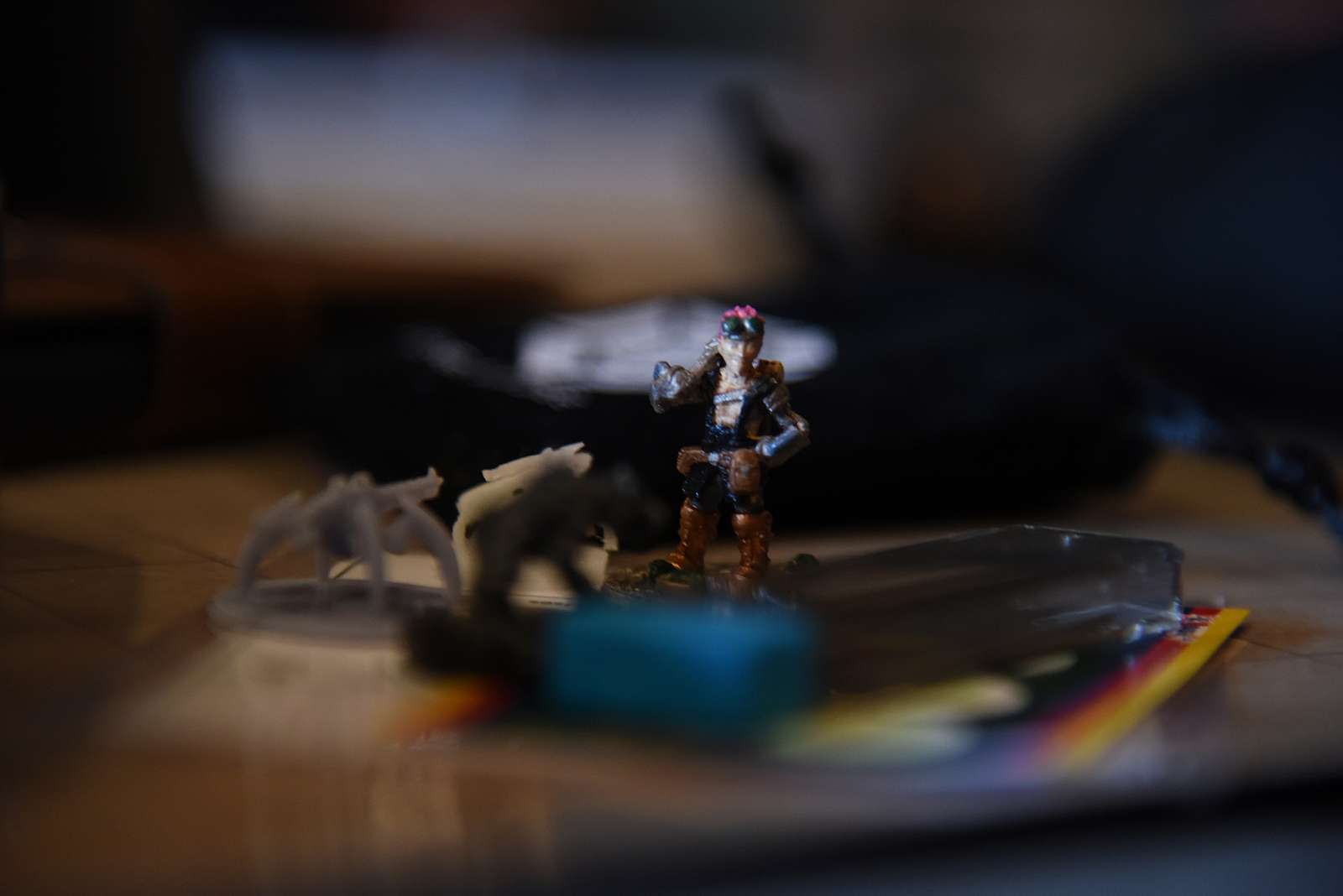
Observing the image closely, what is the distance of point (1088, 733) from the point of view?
549 mm

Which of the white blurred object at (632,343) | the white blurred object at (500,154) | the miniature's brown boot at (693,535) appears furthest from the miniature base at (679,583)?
the white blurred object at (500,154)

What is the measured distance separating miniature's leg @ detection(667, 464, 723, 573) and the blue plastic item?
0.13 metres

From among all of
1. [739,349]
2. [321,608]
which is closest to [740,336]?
[739,349]

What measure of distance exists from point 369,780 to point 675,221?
1.87 meters

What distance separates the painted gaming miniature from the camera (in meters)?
0.68

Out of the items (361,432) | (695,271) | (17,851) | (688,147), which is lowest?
(17,851)

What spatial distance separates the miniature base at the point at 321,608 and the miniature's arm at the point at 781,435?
0.16m

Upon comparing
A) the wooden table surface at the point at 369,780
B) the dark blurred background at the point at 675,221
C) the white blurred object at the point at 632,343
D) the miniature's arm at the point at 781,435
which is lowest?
the wooden table surface at the point at 369,780

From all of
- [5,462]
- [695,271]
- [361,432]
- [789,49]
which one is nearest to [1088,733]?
[361,432]

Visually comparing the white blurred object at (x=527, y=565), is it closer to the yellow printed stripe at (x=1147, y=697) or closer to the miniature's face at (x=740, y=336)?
the miniature's face at (x=740, y=336)

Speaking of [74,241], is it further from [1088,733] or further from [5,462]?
[1088,733]

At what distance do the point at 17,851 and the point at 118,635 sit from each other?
22 cm

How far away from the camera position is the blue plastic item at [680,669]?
52cm

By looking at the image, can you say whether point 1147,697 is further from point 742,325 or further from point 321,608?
point 321,608
